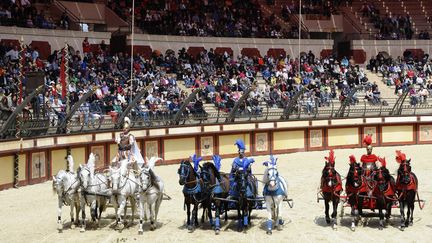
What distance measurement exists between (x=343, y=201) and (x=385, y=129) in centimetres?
1938

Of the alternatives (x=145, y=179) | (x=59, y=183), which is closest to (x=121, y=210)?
(x=145, y=179)

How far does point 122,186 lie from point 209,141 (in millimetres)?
15197

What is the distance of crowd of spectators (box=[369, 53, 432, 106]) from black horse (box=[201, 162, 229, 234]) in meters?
24.9

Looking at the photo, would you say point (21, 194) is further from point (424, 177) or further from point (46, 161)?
point (424, 177)

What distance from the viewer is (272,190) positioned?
1842 centimetres

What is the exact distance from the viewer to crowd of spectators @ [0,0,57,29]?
1459 inches

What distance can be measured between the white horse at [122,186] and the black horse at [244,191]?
2.38m

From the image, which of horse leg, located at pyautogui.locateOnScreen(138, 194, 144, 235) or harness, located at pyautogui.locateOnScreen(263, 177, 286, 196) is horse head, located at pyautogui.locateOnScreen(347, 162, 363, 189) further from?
horse leg, located at pyautogui.locateOnScreen(138, 194, 144, 235)

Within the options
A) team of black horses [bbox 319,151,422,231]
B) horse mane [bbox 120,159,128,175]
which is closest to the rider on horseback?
horse mane [bbox 120,159,128,175]

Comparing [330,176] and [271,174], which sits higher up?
[271,174]

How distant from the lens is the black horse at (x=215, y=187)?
60.7ft

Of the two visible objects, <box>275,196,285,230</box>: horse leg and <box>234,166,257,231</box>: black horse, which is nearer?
<box>234,166,257,231</box>: black horse

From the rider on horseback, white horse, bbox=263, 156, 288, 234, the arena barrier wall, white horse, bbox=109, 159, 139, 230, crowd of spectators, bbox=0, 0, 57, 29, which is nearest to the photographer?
white horse, bbox=263, 156, 288, 234

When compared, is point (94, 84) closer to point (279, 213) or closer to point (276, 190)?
point (279, 213)
